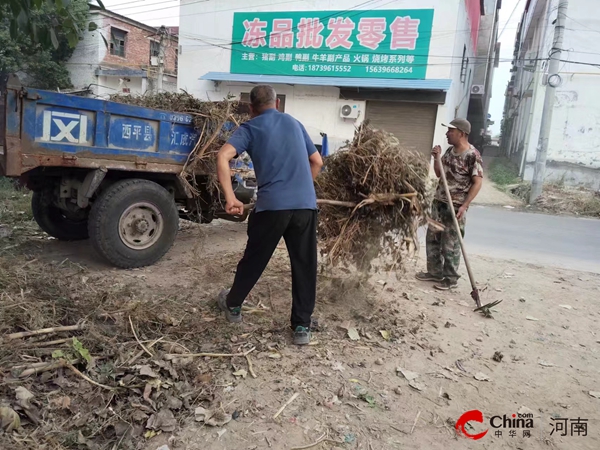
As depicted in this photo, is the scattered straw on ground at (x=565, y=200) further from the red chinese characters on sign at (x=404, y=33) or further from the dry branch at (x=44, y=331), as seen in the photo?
the dry branch at (x=44, y=331)

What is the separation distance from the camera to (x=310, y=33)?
611 inches

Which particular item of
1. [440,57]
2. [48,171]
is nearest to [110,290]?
[48,171]

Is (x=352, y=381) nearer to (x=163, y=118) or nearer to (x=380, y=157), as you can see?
(x=380, y=157)

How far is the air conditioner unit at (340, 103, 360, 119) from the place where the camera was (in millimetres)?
15617

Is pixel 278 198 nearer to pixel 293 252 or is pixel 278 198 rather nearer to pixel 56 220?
pixel 293 252

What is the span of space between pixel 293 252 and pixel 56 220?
3.53 metres

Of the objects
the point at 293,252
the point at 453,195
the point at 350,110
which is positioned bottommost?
the point at 293,252

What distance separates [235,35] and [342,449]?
54.7ft

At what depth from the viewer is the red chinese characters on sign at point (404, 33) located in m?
14.3

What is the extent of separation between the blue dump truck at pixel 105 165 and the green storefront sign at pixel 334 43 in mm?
10974

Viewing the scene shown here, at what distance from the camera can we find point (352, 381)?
9.53 feet

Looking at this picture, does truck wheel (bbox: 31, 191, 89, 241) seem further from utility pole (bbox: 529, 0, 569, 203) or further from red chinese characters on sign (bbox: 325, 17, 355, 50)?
red chinese characters on sign (bbox: 325, 17, 355, 50)

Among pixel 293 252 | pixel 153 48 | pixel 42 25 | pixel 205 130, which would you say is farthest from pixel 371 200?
pixel 153 48

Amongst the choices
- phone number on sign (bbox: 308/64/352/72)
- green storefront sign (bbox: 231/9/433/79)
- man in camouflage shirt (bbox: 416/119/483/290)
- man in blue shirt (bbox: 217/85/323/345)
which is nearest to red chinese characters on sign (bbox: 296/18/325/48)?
green storefront sign (bbox: 231/9/433/79)
